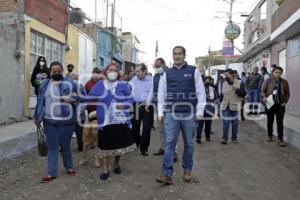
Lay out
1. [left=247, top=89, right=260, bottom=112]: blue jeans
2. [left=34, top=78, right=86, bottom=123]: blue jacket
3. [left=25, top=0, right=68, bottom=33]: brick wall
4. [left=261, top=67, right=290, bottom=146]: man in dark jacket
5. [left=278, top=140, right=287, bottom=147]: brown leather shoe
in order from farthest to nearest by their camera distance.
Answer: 1. [left=247, top=89, right=260, bottom=112]: blue jeans
2. [left=25, top=0, right=68, bottom=33]: brick wall
3. [left=278, top=140, right=287, bottom=147]: brown leather shoe
4. [left=261, top=67, right=290, bottom=146]: man in dark jacket
5. [left=34, top=78, right=86, bottom=123]: blue jacket

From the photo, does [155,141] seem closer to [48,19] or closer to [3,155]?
[3,155]

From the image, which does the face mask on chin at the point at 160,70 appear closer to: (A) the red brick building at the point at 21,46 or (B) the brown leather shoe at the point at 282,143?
(B) the brown leather shoe at the point at 282,143

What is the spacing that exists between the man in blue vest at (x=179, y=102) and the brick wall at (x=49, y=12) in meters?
9.23

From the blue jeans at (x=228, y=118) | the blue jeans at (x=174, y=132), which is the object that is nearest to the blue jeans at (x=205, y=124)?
the blue jeans at (x=228, y=118)

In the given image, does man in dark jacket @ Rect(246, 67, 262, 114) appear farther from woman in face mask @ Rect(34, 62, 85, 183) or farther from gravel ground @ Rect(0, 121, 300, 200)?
woman in face mask @ Rect(34, 62, 85, 183)

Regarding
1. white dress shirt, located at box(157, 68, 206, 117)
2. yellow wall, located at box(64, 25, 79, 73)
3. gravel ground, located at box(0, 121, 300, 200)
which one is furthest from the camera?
yellow wall, located at box(64, 25, 79, 73)

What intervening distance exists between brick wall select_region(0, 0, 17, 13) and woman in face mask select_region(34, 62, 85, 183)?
7670mm

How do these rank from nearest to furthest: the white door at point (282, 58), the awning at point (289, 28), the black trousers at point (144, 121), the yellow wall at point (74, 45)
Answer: the black trousers at point (144, 121)
the awning at point (289, 28)
the white door at point (282, 58)
the yellow wall at point (74, 45)

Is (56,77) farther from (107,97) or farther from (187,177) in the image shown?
(187,177)

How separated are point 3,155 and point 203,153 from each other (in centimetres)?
403

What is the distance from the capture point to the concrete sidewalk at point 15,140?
8.98 m

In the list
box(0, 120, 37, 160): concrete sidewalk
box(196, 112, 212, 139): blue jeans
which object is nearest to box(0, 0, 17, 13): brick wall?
box(0, 120, 37, 160): concrete sidewalk

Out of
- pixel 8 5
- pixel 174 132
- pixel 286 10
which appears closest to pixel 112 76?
pixel 174 132

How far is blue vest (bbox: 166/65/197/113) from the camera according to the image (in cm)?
633
